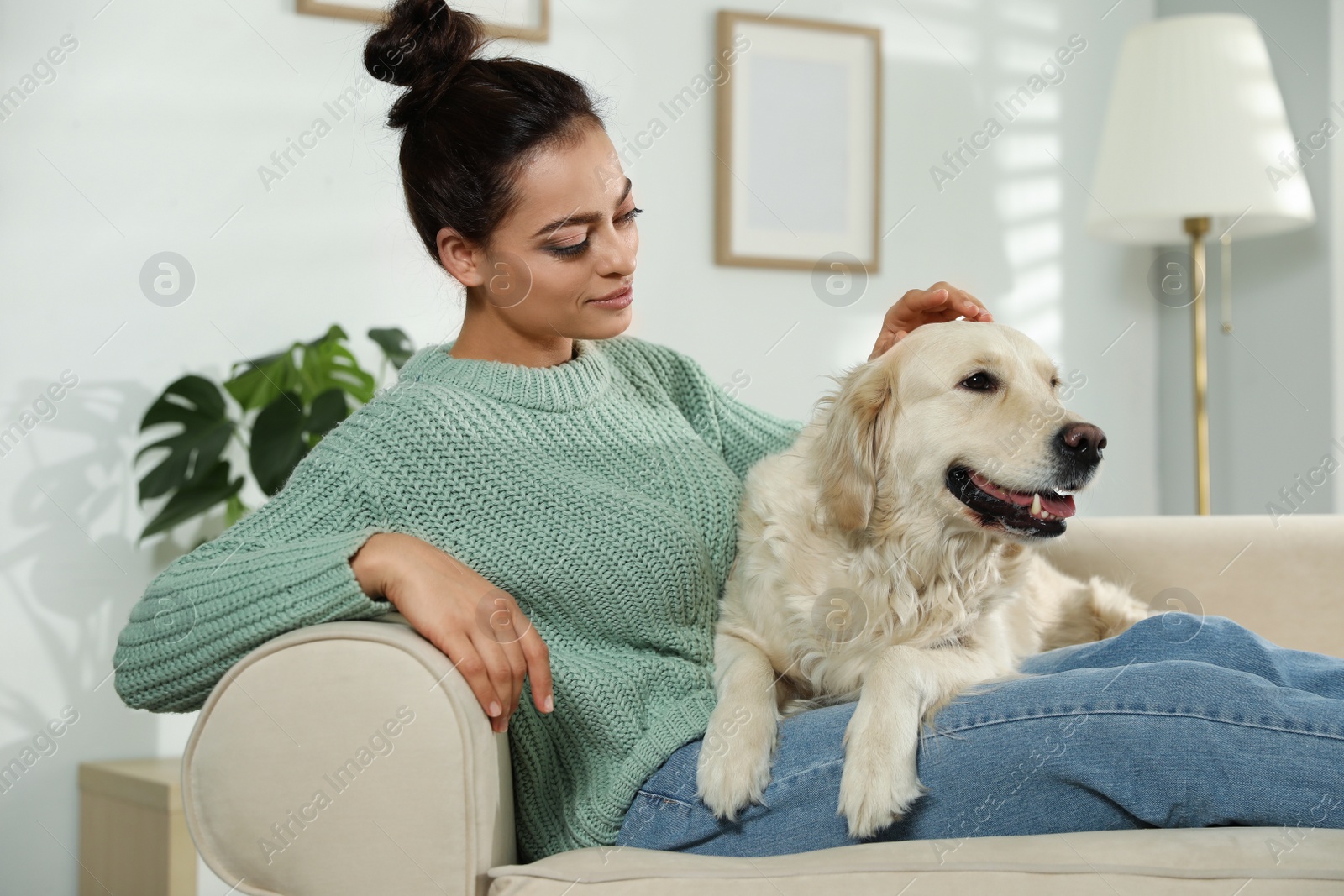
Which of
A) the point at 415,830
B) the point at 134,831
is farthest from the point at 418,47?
the point at 134,831

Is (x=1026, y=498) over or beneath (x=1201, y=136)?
beneath

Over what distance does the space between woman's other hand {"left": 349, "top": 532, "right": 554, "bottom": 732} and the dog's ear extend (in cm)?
43

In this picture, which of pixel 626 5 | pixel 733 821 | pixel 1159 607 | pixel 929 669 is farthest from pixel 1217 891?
pixel 626 5

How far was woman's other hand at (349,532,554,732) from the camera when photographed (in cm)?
103

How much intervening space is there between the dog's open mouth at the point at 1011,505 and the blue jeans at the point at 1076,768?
21cm

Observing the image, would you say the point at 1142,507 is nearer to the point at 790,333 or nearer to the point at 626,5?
the point at 790,333

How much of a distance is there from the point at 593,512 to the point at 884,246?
6.91 ft

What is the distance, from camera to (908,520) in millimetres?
1360

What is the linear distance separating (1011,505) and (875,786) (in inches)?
16.4

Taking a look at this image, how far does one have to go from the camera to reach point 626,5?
9.45ft

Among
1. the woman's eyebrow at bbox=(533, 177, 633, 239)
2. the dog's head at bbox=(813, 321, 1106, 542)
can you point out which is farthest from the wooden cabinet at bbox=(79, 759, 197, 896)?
the dog's head at bbox=(813, 321, 1106, 542)

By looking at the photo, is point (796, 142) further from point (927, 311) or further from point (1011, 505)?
point (1011, 505)

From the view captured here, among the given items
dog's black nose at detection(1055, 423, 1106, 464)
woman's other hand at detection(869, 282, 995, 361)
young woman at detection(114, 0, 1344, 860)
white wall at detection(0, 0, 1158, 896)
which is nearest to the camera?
young woman at detection(114, 0, 1344, 860)

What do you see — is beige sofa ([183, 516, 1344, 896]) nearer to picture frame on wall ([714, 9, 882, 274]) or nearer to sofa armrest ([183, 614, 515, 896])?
sofa armrest ([183, 614, 515, 896])
